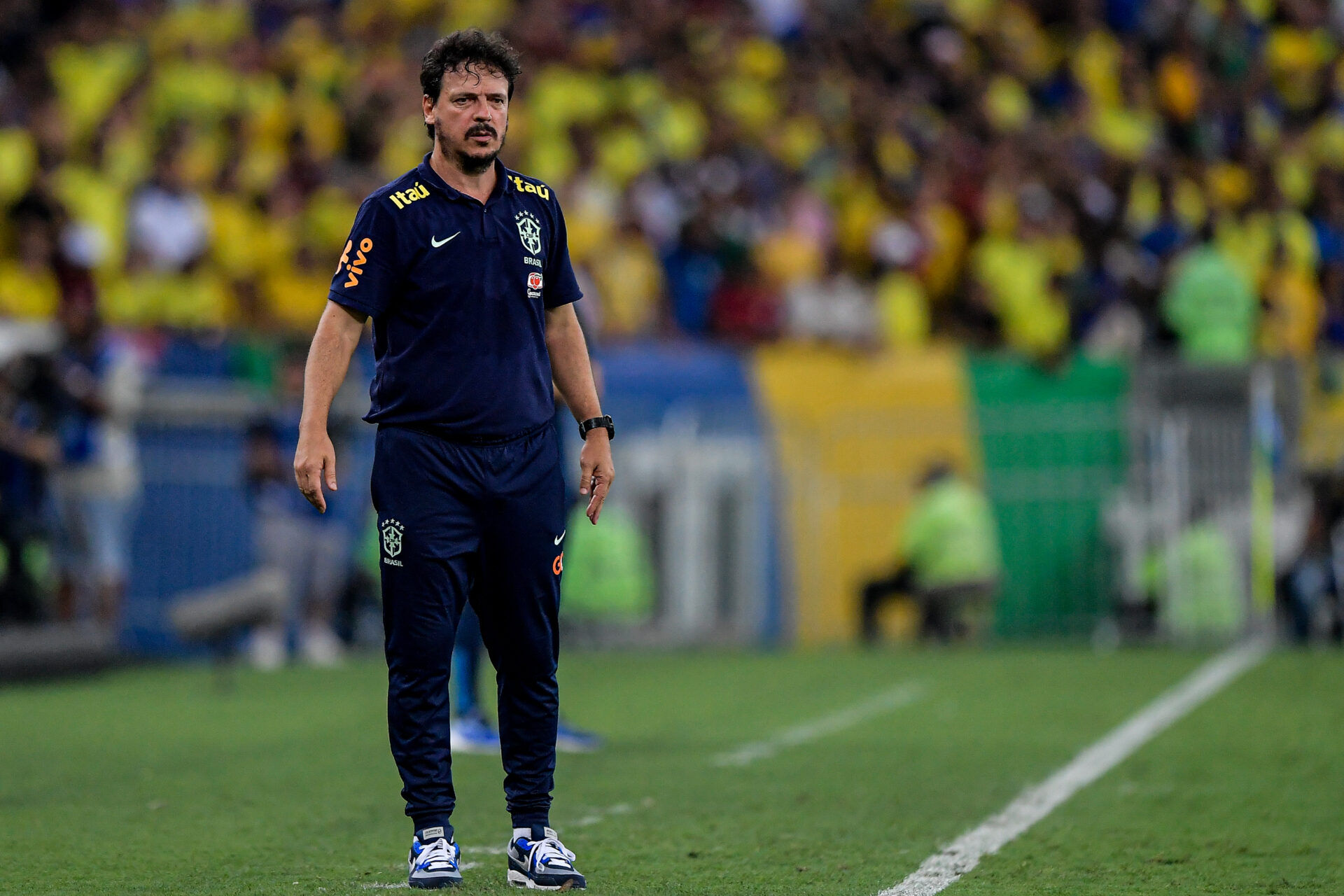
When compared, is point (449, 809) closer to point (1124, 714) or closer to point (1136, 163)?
point (1124, 714)

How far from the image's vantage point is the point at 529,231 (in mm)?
5070

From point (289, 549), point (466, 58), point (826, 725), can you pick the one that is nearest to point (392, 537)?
point (466, 58)

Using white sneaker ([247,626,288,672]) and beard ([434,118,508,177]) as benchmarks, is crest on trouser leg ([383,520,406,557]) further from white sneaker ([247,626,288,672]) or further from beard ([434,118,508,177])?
white sneaker ([247,626,288,672])

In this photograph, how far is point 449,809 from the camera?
4957 mm

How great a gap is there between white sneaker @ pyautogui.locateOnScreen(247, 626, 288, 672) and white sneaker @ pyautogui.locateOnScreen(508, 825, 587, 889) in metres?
9.34

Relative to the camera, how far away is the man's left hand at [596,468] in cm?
520

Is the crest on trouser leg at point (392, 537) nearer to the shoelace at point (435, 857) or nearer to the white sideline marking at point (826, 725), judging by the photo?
the shoelace at point (435, 857)

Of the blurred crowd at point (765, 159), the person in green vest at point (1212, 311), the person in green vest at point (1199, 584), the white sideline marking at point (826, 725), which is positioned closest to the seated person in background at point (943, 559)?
the person in green vest at point (1199, 584)

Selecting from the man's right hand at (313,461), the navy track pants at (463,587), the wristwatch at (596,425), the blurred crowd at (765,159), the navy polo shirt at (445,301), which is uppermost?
the blurred crowd at (765,159)

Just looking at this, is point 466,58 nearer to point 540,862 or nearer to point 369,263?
point 369,263

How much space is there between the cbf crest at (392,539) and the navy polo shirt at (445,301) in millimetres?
250

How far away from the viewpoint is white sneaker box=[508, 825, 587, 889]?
4914mm

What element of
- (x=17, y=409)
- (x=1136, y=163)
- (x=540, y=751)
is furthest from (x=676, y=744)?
A: (x=1136, y=163)

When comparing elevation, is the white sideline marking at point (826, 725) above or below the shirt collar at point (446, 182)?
below
